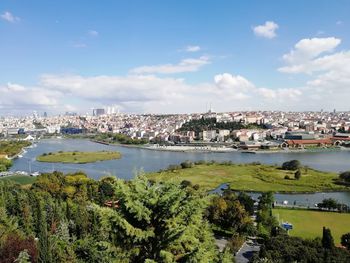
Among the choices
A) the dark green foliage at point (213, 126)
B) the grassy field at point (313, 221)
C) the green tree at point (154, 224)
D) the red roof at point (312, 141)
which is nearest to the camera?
the green tree at point (154, 224)

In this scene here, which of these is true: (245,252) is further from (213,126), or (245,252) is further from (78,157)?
(213,126)

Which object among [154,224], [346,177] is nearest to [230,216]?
[154,224]

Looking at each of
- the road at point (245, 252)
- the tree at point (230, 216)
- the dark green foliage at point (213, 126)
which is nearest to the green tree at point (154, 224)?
the road at point (245, 252)

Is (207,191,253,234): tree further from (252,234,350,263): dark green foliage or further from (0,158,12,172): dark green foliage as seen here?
(0,158,12,172): dark green foliage

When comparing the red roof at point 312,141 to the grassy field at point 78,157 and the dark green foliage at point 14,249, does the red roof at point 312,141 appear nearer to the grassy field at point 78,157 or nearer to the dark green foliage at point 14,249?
the grassy field at point 78,157

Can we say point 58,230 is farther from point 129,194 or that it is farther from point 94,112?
point 94,112

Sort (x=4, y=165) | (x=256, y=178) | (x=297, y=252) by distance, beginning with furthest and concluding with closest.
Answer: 1. (x=4, y=165)
2. (x=256, y=178)
3. (x=297, y=252)
